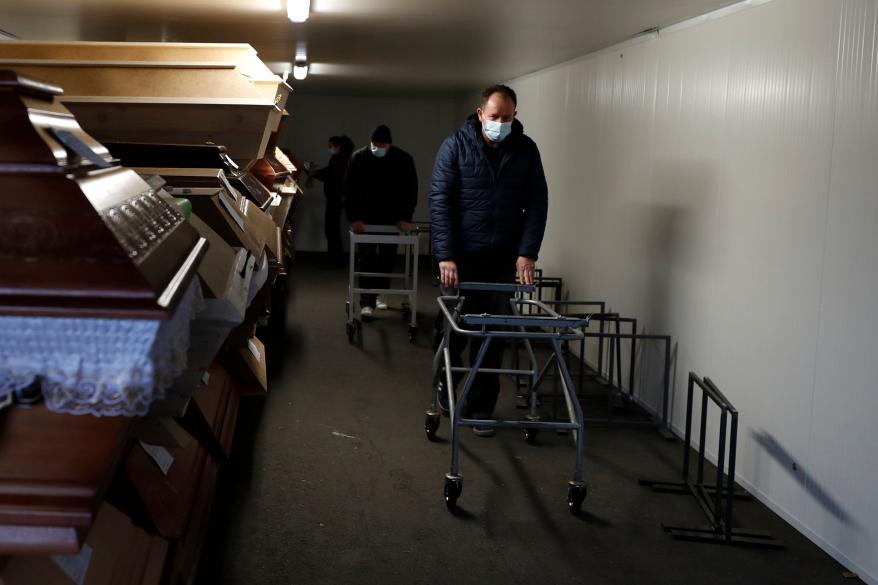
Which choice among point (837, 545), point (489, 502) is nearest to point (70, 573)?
point (489, 502)

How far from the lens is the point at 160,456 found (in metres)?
2.79

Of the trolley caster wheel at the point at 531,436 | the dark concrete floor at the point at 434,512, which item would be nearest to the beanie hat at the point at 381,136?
the dark concrete floor at the point at 434,512

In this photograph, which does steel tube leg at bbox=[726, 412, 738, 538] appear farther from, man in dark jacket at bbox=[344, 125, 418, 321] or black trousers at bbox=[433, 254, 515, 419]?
man in dark jacket at bbox=[344, 125, 418, 321]

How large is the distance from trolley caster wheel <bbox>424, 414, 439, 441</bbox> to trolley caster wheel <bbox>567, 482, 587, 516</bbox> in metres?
1.07

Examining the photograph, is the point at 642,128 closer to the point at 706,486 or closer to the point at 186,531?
the point at 706,486

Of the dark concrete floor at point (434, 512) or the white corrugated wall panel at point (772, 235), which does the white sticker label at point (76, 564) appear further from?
the white corrugated wall panel at point (772, 235)

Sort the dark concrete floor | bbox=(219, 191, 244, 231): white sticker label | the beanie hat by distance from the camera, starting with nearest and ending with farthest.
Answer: the dark concrete floor < bbox=(219, 191, 244, 231): white sticker label < the beanie hat

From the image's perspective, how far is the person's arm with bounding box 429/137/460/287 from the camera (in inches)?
191

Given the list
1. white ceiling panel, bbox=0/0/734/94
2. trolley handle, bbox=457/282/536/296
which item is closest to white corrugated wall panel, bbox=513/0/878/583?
white ceiling panel, bbox=0/0/734/94

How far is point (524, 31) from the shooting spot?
609 centimetres

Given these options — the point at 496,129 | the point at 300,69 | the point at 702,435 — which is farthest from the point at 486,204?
the point at 300,69

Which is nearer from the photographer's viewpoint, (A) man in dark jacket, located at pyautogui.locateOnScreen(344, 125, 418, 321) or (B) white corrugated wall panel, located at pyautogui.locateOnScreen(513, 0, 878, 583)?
(B) white corrugated wall panel, located at pyautogui.locateOnScreen(513, 0, 878, 583)

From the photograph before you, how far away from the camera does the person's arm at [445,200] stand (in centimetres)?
485

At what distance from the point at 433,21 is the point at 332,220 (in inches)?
301
